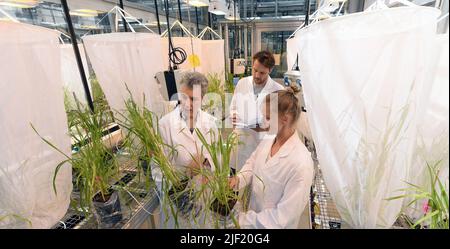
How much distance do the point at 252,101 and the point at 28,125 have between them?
1673 mm

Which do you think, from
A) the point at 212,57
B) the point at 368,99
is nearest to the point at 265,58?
the point at 212,57

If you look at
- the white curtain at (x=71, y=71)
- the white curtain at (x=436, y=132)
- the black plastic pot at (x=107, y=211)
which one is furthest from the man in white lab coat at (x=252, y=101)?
the white curtain at (x=71, y=71)

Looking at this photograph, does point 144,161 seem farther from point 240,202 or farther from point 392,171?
point 392,171

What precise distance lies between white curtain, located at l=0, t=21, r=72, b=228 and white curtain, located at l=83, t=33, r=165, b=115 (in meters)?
0.38

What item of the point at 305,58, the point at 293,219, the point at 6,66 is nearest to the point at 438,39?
the point at 305,58

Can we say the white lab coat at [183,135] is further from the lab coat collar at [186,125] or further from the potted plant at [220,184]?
the potted plant at [220,184]

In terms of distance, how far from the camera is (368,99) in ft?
2.04

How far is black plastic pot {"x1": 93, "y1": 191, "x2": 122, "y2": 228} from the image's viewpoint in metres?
0.94

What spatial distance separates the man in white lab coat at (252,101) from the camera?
68.7 inches

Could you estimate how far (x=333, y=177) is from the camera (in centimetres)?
77

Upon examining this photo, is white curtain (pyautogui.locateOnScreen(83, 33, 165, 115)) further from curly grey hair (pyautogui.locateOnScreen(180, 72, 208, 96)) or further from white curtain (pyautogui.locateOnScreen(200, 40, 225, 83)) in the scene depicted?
white curtain (pyautogui.locateOnScreen(200, 40, 225, 83))

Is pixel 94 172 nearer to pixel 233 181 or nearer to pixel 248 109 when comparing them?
pixel 233 181

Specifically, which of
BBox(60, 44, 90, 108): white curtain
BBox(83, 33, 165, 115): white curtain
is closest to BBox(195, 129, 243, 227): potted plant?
BBox(83, 33, 165, 115): white curtain

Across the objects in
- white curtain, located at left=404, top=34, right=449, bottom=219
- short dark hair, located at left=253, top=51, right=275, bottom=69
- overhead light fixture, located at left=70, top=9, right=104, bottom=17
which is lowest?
white curtain, located at left=404, top=34, right=449, bottom=219
